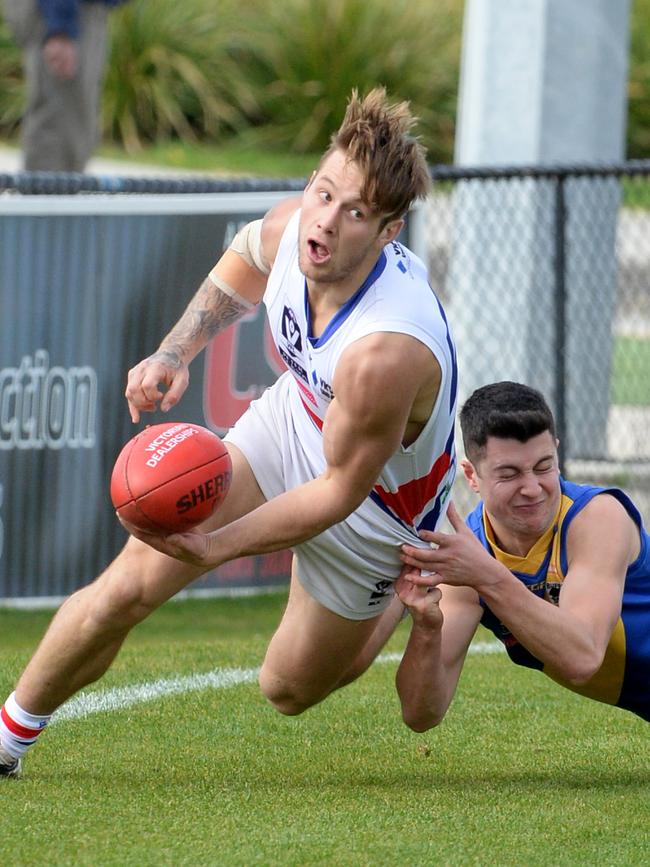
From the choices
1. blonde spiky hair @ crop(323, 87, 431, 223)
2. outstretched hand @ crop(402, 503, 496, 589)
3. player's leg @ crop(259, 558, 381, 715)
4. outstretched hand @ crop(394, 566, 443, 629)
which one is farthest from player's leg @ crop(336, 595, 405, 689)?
blonde spiky hair @ crop(323, 87, 431, 223)

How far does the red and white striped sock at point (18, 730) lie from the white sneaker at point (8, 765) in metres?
0.01

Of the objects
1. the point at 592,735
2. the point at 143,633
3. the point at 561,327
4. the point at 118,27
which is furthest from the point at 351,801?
the point at 118,27

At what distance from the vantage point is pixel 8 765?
488 cm

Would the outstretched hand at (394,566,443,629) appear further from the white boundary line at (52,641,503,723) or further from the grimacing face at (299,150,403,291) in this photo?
the white boundary line at (52,641,503,723)

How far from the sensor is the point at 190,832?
4.27 meters

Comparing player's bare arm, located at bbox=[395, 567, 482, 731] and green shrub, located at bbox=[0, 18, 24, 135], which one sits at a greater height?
green shrub, located at bbox=[0, 18, 24, 135]

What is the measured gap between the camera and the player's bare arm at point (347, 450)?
167 inches

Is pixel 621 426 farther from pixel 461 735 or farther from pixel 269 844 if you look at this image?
pixel 269 844

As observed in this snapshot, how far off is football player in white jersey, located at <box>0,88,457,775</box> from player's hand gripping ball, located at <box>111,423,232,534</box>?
69mm

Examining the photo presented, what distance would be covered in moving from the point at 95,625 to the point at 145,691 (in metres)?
1.50

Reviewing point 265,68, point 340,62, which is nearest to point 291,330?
point 340,62

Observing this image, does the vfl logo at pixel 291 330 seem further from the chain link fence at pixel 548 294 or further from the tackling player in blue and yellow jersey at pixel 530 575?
the chain link fence at pixel 548 294

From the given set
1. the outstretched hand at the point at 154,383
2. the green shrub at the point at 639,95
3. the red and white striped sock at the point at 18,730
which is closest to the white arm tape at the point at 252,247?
the outstretched hand at the point at 154,383

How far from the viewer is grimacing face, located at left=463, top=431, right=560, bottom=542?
475 centimetres
